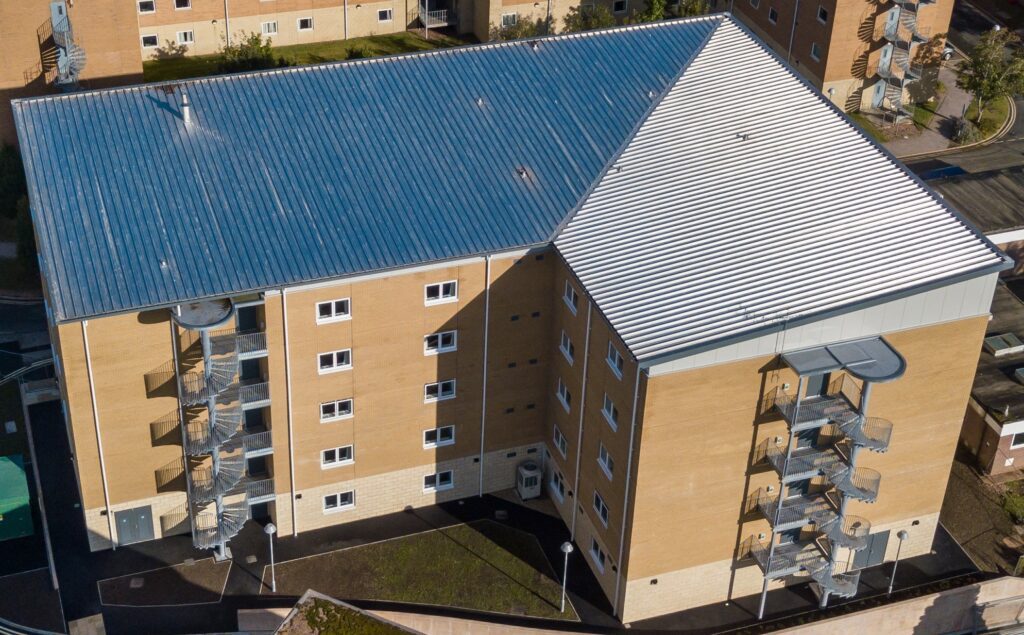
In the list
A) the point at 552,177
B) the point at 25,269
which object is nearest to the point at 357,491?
the point at 552,177

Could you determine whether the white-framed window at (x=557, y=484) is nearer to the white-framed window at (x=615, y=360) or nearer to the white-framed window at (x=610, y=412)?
the white-framed window at (x=610, y=412)

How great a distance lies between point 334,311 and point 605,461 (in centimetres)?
1268

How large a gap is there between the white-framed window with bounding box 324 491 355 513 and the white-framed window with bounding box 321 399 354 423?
413 centimetres

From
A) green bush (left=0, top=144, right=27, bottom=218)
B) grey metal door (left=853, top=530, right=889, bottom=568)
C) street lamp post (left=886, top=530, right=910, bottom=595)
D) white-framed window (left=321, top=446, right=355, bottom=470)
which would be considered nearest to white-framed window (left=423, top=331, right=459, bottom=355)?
white-framed window (left=321, top=446, right=355, bottom=470)

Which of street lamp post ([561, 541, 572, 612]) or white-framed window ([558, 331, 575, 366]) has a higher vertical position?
white-framed window ([558, 331, 575, 366])

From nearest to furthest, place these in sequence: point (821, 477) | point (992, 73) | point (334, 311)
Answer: point (334, 311)
point (821, 477)
point (992, 73)

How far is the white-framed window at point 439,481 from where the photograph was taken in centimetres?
6253

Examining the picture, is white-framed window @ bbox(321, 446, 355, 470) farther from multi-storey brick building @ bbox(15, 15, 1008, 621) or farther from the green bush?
the green bush

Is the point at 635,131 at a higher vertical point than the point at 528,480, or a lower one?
higher

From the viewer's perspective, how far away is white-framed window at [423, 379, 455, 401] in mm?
59844

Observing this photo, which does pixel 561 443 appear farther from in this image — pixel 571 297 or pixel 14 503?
pixel 14 503

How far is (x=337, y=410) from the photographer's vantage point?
58812 millimetres

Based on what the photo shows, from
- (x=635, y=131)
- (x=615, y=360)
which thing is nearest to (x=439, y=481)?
(x=615, y=360)

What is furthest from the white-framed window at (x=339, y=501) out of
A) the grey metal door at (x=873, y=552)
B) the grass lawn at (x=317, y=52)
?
the grass lawn at (x=317, y=52)
